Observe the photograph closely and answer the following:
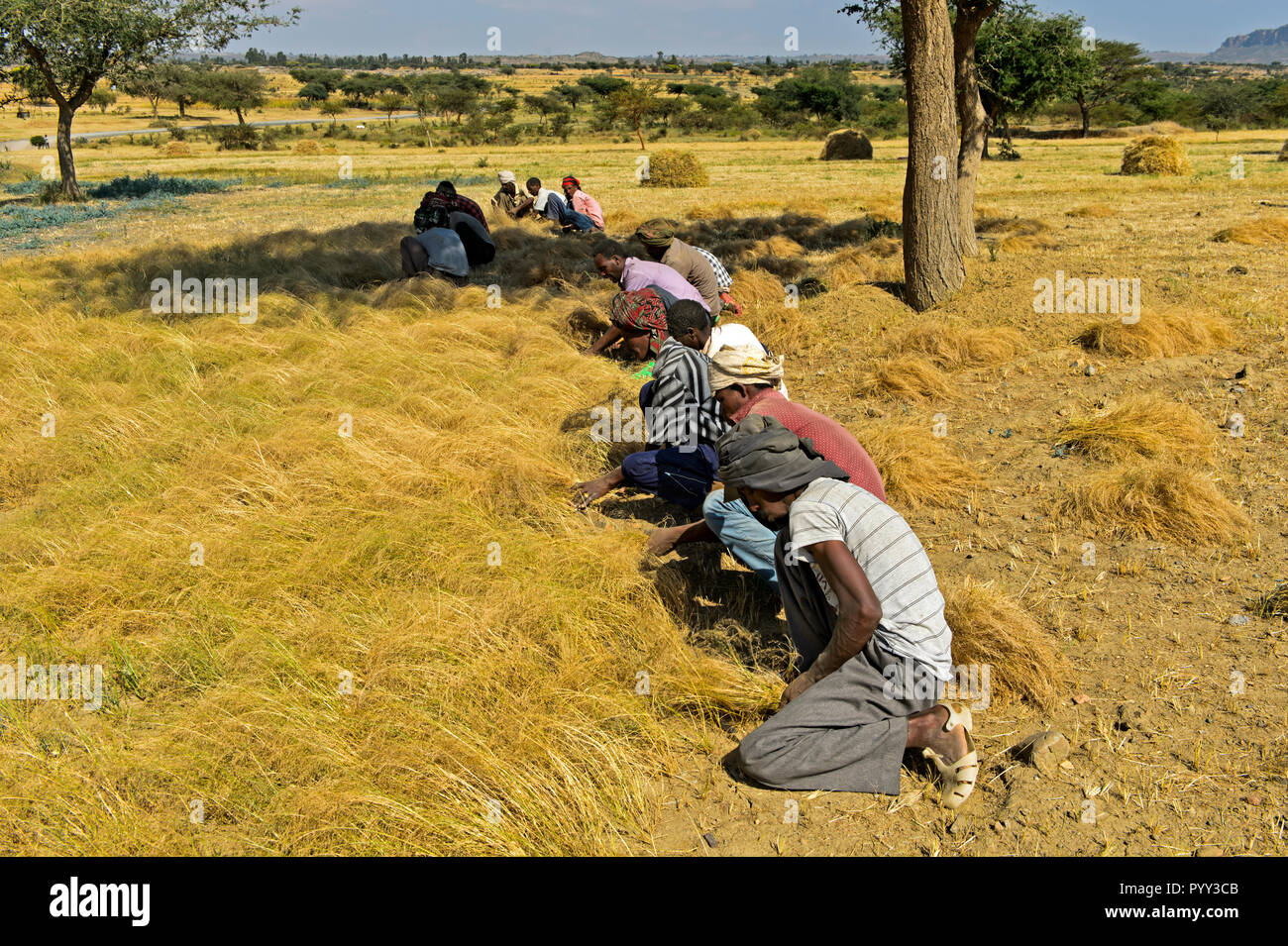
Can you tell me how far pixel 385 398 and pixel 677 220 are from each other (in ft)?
29.5

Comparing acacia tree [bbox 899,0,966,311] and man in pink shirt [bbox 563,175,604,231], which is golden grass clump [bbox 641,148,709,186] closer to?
man in pink shirt [bbox 563,175,604,231]

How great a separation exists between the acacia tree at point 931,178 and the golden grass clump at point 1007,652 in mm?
5258

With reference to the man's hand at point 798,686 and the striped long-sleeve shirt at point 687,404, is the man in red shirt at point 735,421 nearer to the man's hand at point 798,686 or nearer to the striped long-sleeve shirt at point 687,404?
the striped long-sleeve shirt at point 687,404

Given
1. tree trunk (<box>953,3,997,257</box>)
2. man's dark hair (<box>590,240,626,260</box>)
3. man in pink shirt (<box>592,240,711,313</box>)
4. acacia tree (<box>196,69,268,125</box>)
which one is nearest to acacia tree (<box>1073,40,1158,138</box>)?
tree trunk (<box>953,3,997,257</box>)

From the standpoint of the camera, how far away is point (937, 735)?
278 centimetres

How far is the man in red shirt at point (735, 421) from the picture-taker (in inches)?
135

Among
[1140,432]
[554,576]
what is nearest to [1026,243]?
[1140,432]

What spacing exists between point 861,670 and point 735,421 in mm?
1536

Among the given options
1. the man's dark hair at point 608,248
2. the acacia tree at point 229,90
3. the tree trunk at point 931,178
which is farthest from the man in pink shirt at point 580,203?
the acacia tree at point 229,90

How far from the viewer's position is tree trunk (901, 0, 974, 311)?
308 inches

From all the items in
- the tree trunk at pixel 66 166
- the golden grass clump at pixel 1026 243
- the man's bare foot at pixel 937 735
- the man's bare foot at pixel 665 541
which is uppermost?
the tree trunk at pixel 66 166

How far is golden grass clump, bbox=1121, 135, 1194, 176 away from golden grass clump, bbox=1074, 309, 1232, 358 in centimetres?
1535

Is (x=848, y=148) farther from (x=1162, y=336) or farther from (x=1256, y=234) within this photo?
(x=1162, y=336)

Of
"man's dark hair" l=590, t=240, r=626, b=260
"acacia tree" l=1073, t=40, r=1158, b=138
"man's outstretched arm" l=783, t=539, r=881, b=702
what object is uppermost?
"acacia tree" l=1073, t=40, r=1158, b=138
